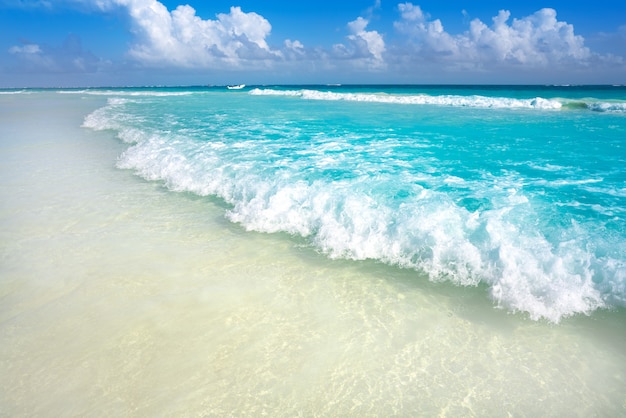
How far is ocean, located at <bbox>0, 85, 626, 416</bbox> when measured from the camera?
3.62 meters

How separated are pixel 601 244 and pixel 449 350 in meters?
3.60

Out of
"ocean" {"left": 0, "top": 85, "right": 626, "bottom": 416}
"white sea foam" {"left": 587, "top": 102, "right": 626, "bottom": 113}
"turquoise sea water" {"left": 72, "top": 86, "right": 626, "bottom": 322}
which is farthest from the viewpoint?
"white sea foam" {"left": 587, "top": 102, "right": 626, "bottom": 113}

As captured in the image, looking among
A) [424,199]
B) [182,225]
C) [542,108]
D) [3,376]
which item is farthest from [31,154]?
[542,108]

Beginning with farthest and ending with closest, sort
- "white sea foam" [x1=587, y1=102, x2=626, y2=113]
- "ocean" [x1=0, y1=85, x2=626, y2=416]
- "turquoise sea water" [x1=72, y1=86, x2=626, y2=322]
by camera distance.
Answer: "white sea foam" [x1=587, y1=102, x2=626, y2=113]
"turquoise sea water" [x1=72, y1=86, x2=626, y2=322]
"ocean" [x1=0, y1=85, x2=626, y2=416]

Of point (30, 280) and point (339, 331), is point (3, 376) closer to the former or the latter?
point (30, 280)

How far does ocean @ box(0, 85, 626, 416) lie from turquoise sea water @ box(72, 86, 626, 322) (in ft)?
0.14

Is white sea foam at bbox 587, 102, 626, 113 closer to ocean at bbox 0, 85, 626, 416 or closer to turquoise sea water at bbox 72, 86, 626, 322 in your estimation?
turquoise sea water at bbox 72, 86, 626, 322

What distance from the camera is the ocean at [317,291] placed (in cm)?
362

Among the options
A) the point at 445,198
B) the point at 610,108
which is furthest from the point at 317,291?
the point at 610,108

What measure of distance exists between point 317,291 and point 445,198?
4.08 metres

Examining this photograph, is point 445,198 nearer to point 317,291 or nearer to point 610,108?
point 317,291

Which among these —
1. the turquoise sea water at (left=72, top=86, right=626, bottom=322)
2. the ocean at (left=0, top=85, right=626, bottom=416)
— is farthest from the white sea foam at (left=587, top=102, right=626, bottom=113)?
the ocean at (left=0, top=85, right=626, bottom=416)

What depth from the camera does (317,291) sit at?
17.3 ft

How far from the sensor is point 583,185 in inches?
355
